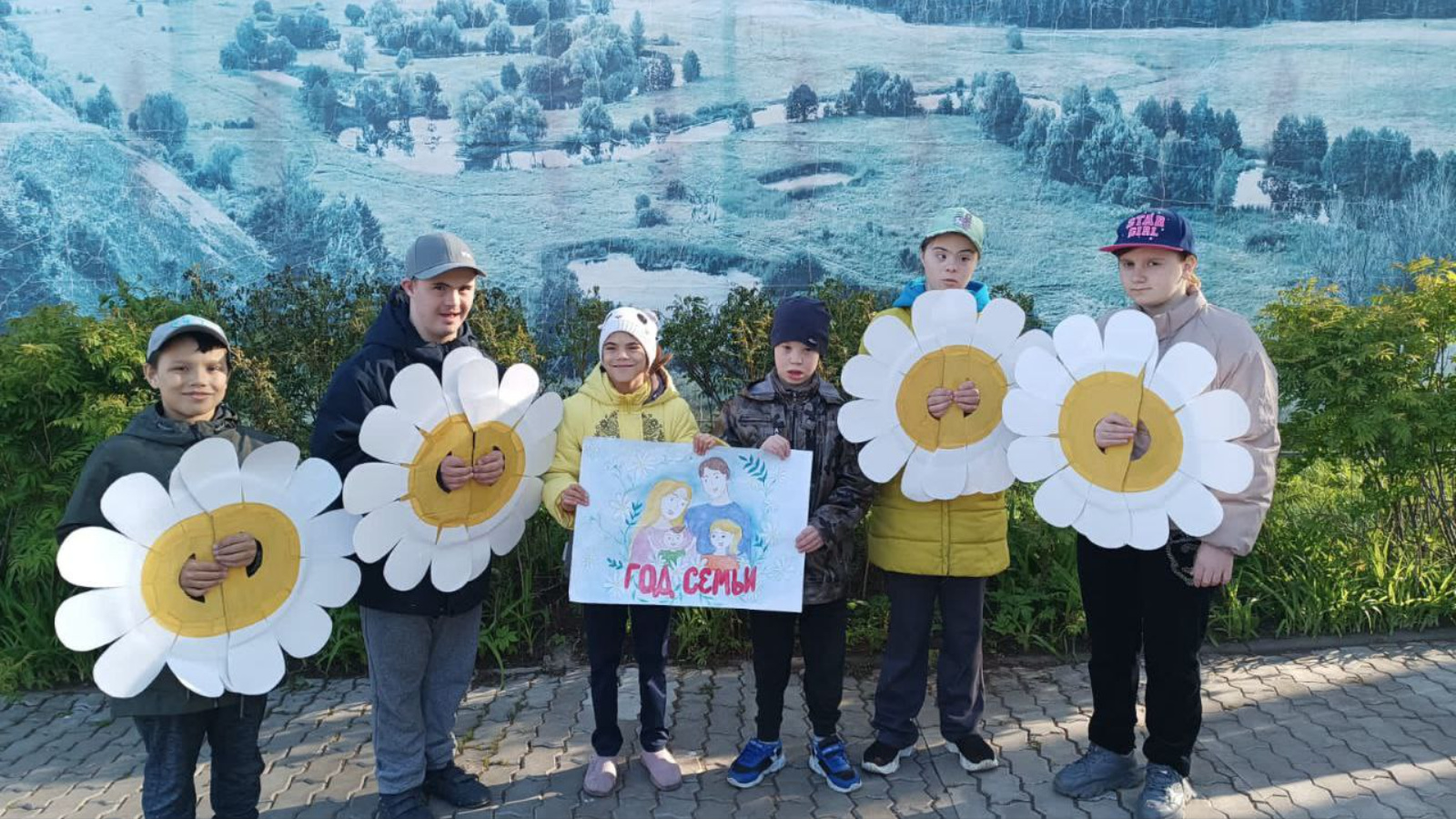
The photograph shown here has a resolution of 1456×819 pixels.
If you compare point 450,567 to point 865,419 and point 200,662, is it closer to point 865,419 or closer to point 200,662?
point 200,662

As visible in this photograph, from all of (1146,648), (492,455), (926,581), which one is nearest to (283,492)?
(492,455)

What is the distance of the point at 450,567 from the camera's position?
3027 millimetres

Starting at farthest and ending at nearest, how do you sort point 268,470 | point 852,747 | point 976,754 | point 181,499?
1. point 852,747
2. point 976,754
3. point 268,470
4. point 181,499

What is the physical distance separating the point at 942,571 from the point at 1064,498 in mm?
533

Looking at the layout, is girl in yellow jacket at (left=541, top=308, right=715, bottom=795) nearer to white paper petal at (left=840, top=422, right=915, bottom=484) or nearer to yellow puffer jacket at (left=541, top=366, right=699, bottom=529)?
yellow puffer jacket at (left=541, top=366, right=699, bottom=529)

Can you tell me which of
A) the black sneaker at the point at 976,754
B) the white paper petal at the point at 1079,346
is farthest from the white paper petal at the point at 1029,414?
the black sneaker at the point at 976,754

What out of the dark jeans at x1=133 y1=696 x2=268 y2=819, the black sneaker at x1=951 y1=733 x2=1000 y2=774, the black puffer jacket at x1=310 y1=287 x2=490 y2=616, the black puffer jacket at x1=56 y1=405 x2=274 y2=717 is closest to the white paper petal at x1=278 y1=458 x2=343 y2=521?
the black puffer jacket at x1=310 y1=287 x2=490 y2=616

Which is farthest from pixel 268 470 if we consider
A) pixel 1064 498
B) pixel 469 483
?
pixel 1064 498

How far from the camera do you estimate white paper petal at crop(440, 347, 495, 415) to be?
9.68 feet

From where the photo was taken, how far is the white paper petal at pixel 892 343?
3225mm

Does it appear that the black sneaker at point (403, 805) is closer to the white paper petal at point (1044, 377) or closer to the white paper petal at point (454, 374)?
the white paper petal at point (454, 374)

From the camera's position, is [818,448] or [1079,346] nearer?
[1079,346]

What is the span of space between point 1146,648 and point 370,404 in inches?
107

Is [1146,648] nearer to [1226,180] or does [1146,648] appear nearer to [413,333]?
[413,333]
